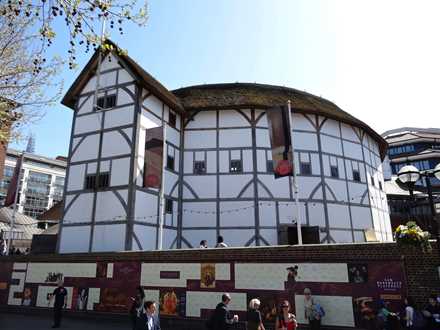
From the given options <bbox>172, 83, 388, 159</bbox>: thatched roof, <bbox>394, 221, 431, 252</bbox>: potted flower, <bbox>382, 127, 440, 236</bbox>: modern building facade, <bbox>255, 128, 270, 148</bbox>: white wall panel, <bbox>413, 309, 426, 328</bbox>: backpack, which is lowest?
<bbox>413, 309, 426, 328</bbox>: backpack

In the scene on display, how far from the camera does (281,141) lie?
44.3 ft

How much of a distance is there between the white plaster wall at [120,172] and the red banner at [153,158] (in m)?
0.96

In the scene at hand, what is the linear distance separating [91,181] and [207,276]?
916 cm

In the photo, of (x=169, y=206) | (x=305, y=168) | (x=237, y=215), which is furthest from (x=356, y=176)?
(x=169, y=206)

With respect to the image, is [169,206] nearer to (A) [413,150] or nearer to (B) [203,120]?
(B) [203,120]

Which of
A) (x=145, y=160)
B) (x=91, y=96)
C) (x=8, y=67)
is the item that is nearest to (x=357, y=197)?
(x=145, y=160)

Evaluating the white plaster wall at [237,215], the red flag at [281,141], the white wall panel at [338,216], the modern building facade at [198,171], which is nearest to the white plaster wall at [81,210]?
the modern building facade at [198,171]

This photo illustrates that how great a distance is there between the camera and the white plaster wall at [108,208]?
616 inches

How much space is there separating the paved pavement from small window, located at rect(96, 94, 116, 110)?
10.9 meters

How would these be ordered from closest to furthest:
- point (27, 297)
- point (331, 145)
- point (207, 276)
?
point (207, 276) < point (27, 297) < point (331, 145)

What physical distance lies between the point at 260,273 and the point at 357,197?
12.9m

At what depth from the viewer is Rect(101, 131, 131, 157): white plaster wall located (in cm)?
1667

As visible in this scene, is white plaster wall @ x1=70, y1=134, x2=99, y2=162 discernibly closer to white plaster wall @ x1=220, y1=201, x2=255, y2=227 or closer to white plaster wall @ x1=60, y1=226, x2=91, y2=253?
white plaster wall @ x1=60, y1=226, x2=91, y2=253

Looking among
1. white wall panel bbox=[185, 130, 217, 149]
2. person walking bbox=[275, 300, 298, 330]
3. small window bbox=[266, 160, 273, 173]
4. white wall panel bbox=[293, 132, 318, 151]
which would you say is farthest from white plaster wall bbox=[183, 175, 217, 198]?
person walking bbox=[275, 300, 298, 330]
